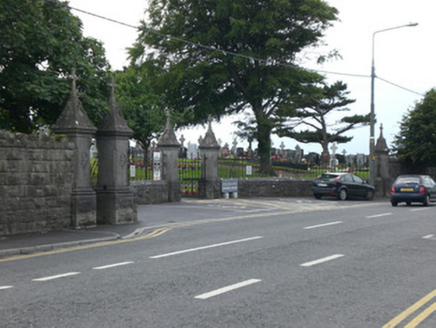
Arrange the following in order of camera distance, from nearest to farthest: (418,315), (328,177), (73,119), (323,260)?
(418,315) < (323,260) < (73,119) < (328,177)

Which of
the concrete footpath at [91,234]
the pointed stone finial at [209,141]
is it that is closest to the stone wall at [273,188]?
the pointed stone finial at [209,141]

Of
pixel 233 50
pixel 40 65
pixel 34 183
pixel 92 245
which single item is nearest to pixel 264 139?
pixel 233 50

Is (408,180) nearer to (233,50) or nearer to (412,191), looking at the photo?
(412,191)

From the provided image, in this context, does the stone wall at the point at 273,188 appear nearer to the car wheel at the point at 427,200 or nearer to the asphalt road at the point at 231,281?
the car wheel at the point at 427,200

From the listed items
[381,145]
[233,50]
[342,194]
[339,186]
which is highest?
[233,50]

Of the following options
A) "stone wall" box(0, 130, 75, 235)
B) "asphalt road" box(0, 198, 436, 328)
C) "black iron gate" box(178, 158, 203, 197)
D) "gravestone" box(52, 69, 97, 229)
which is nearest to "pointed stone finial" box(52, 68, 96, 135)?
"gravestone" box(52, 69, 97, 229)

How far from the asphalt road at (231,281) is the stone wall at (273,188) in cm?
1641

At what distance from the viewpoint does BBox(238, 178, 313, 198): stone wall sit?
31.7 m

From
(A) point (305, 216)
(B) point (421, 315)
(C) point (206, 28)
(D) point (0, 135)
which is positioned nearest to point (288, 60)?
(C) point (206, 28)

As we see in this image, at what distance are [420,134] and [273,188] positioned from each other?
13.2 metres

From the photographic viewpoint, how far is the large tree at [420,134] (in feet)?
130

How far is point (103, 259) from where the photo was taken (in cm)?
1059

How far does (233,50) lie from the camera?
Answer: 43.9 meters

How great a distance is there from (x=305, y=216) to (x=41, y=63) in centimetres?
1023
